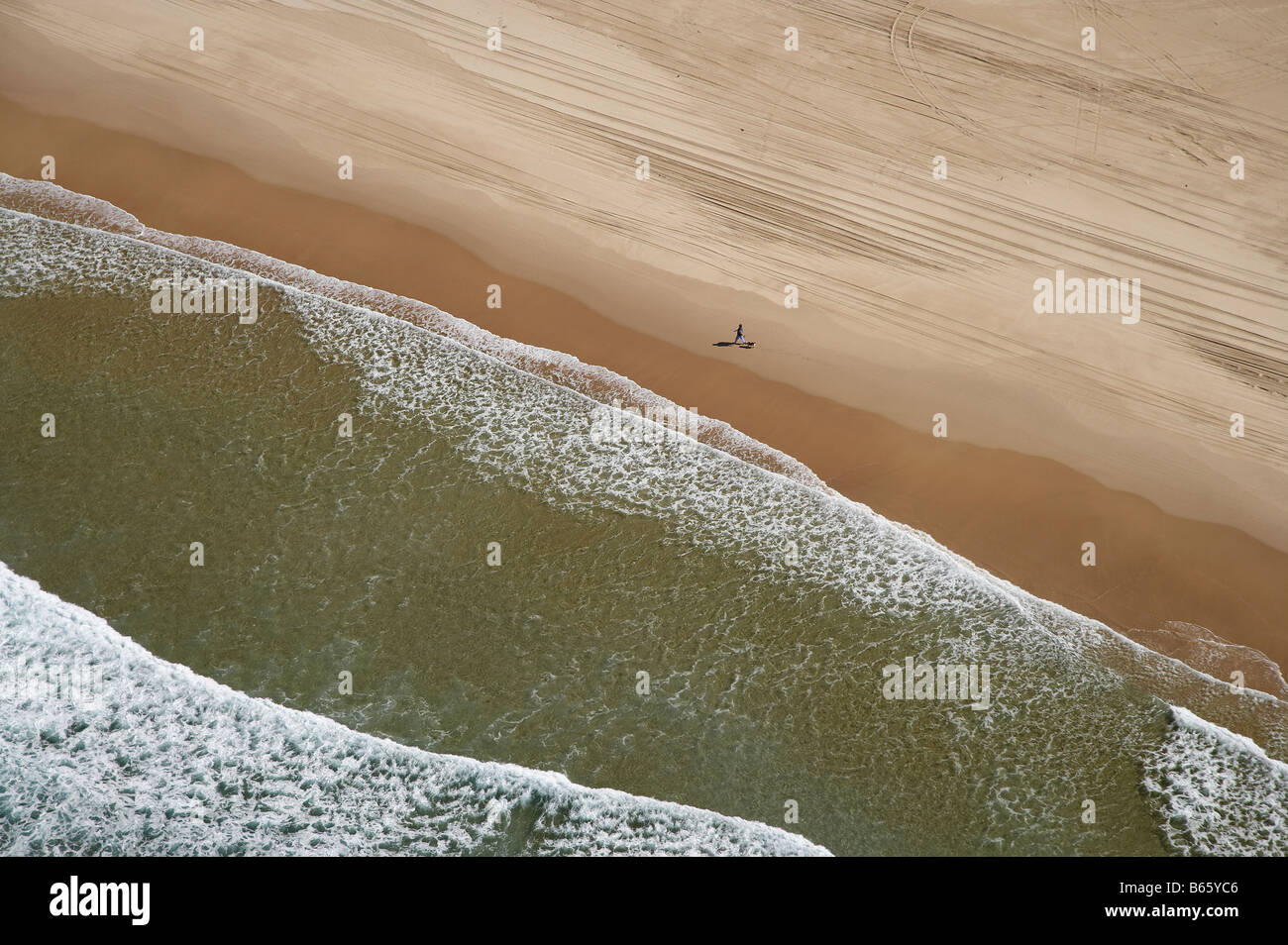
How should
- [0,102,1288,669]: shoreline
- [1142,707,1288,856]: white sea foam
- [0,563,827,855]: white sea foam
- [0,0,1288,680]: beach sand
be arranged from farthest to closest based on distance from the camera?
[0,0,1288,680]: beach sand, [0,102,1288,669]: shoreline, [1142,707,1288,856]: white sea foam, [0,563,827,855]: white sea foam

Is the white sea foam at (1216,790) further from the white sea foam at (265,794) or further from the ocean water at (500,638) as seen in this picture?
the white sea foam at (265,794)

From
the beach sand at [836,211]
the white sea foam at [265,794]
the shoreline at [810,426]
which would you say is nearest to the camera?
the white sea foam at [265,794]

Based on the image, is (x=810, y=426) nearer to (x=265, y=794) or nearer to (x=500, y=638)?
(x=500, y=638)

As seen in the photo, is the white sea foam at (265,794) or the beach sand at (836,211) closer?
the white sea foam at (265,794)

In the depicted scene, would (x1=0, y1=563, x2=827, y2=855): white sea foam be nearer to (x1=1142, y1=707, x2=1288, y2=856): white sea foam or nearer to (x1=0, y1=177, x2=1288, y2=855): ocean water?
(x1=0, y1=177, x2=1288, y2=855): ocean water

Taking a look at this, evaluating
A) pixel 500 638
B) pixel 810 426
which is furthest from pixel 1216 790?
pixel 500 638

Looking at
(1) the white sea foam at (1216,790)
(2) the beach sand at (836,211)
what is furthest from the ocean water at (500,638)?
(2) the beach sand at (836,211)

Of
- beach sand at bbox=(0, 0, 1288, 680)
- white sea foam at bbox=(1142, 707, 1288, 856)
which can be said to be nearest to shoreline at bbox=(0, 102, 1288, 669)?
beach sand at bbox=(0, 0, 1288, 680)
